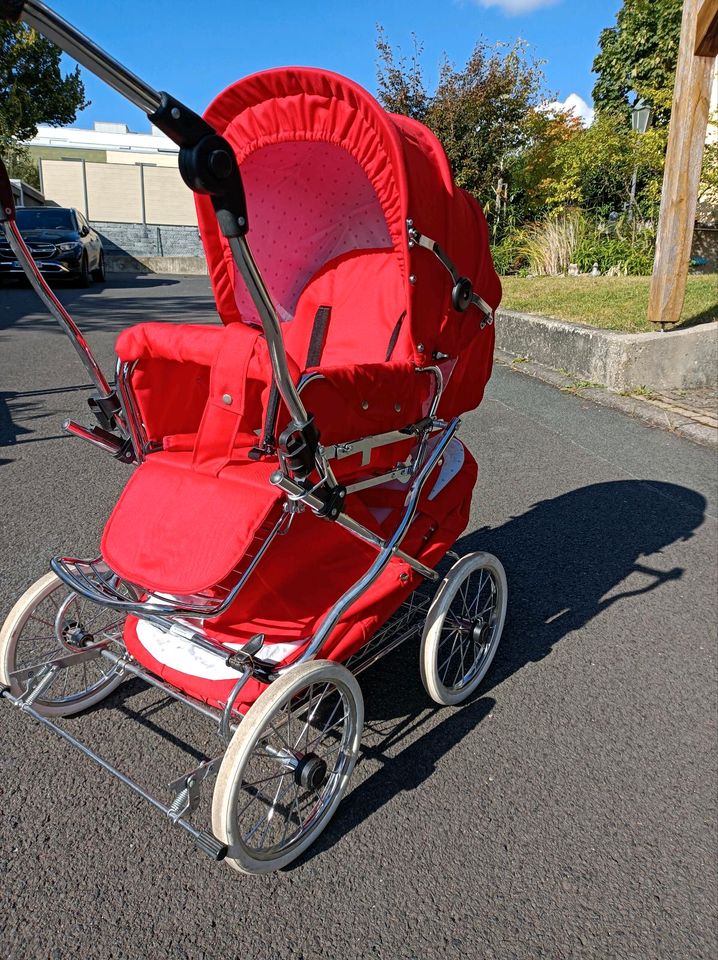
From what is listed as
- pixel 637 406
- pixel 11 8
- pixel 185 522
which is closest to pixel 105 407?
pixel 185 522

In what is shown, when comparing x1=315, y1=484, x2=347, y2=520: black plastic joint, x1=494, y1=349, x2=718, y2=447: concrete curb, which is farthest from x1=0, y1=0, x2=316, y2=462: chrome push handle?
x1=494, y1=349, x2=718, y2=447: concrete curb

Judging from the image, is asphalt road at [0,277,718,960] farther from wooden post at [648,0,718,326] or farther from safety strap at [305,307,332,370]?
wooden post at [648,0,718,326]

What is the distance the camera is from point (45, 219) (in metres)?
16.0

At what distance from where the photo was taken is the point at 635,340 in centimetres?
762

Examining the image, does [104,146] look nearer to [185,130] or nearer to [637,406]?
[637,406]

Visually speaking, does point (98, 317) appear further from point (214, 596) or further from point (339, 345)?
point (214, 596)

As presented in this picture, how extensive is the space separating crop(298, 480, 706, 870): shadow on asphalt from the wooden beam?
192 inches

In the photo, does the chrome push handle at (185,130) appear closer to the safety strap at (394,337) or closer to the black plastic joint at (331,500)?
the black plastic joint at (331,500)

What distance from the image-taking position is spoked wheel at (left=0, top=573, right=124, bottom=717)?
2.63 m

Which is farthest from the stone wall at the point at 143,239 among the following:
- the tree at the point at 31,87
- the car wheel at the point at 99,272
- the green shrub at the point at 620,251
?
the green shrub at the point at 620,251

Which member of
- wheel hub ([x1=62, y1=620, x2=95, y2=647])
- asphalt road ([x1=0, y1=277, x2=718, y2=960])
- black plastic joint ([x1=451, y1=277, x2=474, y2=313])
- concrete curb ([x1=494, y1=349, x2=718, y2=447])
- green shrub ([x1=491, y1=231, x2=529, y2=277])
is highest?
green shrub ([x1=491, y1=231, x2=529, y2=277])

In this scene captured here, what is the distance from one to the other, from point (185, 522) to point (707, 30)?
7.79 metres

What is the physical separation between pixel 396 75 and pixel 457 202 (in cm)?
1858

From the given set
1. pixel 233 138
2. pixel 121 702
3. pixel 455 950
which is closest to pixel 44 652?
pixel 121 702
